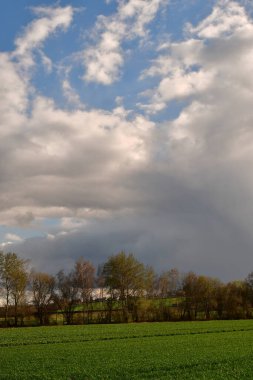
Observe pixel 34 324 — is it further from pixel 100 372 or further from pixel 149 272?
pixel 100 372

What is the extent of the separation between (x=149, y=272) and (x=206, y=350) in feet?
304

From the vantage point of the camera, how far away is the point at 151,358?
114ft

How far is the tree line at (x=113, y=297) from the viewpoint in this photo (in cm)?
11312

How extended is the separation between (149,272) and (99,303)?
54.1 feet

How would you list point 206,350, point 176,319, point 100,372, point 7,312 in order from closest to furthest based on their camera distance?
point 100,372
point 206,350
point 7,312
point 176,319

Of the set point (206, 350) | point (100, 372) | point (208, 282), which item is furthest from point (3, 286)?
point (100, 372)

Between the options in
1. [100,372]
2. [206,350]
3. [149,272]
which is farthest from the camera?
[149,272]

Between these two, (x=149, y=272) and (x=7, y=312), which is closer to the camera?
(x=7, y=312)

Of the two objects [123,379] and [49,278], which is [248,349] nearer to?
[123,379]

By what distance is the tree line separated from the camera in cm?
11312

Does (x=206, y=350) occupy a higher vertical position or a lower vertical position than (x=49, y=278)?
lower

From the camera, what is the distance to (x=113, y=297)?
124 m

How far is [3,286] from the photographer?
113 meters

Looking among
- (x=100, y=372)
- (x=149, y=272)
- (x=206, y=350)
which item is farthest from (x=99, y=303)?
(x=100, y=372)
